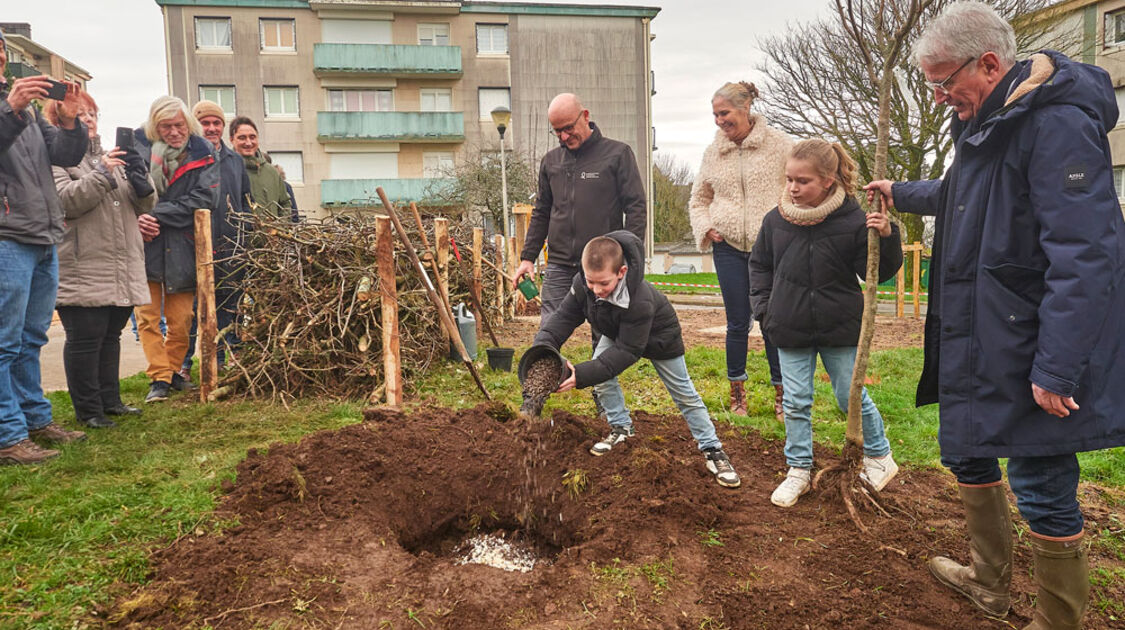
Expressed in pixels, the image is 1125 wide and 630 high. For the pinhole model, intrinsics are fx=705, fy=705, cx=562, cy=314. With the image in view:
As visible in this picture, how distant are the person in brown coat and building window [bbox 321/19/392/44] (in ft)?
83.4

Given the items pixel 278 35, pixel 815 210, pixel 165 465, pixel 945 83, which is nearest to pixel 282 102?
pixel 278 35

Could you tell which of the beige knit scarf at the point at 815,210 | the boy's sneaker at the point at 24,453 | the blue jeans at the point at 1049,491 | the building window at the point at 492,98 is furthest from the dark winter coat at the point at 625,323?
the building window at the point at 492,98

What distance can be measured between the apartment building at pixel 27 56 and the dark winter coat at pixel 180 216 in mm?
35736

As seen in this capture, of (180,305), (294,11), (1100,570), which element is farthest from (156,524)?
(294,11)

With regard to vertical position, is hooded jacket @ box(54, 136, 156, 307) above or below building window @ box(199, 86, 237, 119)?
below

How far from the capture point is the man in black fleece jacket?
11.0 ft

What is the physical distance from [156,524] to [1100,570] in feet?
12.7

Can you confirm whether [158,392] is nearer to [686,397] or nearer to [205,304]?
[205,304]

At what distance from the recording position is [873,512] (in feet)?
10.5

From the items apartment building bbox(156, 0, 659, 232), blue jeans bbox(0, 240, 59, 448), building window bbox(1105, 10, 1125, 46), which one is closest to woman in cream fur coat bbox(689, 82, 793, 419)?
blue jeans bbox(0, 240, 59, 448)

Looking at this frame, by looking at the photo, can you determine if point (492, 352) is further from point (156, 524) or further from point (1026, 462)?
point (1026, 462)

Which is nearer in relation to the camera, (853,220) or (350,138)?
(853,220)

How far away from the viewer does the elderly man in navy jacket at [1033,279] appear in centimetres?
200

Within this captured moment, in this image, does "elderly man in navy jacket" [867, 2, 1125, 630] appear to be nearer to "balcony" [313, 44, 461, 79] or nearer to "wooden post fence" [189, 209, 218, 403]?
"wooden post fence" [189, 209, 218, 403]
